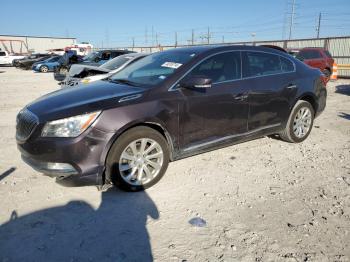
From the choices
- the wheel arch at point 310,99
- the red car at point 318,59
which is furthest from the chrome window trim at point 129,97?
the red car at point 318,59

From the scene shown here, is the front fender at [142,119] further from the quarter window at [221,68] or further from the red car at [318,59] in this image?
the red car at [318,59]

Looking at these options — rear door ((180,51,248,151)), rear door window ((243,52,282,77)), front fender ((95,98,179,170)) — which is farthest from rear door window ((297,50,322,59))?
front fender ((95,98,179,170))

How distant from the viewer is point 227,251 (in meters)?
2.70

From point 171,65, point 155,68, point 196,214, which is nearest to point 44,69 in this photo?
point 155,68

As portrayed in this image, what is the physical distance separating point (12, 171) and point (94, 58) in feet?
35.4

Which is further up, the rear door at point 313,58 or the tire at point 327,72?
the rear door at point 313,58

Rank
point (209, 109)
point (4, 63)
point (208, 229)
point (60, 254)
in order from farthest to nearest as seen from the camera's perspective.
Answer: point (4, 63) < point (209, 109) < point (208, 229) < point (60, 254)

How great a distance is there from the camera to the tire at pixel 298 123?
211 inches

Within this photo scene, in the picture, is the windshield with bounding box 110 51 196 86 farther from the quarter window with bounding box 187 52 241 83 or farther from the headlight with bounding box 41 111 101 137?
the headlight with bounding box 41 111 101 137

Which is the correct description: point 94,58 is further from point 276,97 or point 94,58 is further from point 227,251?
point 227,251

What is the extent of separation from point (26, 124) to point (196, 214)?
7.02 feet

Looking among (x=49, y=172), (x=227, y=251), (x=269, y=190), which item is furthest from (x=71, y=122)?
(x=269, y=190)

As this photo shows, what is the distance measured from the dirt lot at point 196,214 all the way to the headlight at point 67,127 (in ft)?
2.58

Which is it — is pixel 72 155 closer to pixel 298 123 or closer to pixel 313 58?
pixel 298 123
